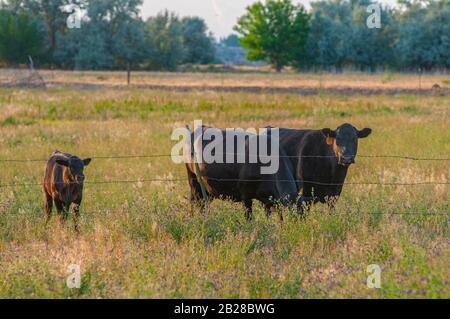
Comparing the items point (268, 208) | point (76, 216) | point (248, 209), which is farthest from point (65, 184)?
point (268, 208)

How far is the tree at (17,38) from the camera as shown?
67125 millimetres

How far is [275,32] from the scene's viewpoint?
78.9 m

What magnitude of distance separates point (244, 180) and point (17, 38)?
61.7m

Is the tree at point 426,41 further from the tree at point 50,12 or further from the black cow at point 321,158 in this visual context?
the black cow at point 321,158

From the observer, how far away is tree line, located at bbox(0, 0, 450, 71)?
66.9 m

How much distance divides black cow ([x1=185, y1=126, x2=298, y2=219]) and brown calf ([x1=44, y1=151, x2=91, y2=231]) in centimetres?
179

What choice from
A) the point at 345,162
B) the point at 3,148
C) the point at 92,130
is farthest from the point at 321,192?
the point at 92,130
